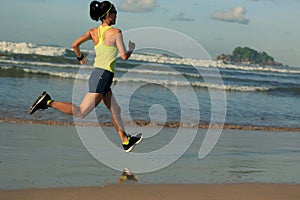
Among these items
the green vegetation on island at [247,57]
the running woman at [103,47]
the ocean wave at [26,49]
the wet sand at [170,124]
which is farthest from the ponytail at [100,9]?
the green vegetation on island at [247,57]

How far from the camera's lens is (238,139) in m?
11.9

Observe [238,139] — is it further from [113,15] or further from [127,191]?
[127,191]

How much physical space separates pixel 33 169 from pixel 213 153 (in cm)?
336

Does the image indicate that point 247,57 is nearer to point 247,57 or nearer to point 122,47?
point 247,57

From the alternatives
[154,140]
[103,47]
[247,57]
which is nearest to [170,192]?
[103,47]

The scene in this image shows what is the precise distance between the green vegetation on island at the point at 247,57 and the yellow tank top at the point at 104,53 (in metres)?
80.7

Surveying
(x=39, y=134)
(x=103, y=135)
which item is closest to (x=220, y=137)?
(x=103, y=135)

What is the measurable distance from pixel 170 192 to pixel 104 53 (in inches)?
80.3

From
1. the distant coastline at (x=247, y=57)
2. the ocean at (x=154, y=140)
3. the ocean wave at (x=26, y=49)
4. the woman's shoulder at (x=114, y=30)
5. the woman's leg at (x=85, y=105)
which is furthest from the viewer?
the distant coastline at (x=247, y=57)

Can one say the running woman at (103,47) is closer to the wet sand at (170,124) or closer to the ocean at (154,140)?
the ocean at (154,140)

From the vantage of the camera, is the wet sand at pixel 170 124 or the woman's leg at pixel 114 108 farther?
the wet sand at pixel 170 124

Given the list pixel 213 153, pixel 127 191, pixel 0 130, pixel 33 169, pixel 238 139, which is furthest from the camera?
pixel 238 139

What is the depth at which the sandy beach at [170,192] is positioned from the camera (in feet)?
19.4

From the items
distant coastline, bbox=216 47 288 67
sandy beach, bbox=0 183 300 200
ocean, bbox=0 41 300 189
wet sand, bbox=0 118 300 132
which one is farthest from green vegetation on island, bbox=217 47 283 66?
sandy beach, bbox=0 183 300 200
